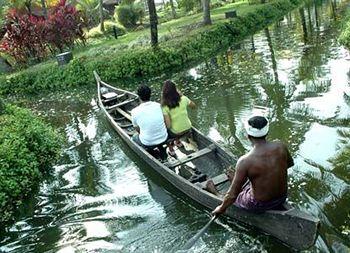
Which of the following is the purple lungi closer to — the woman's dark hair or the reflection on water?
the reflection on water

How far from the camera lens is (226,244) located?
6484 mm

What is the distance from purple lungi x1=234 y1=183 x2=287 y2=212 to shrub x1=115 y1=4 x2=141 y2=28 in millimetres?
28105

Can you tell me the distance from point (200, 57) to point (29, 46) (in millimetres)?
9752

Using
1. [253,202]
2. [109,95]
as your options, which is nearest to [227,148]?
[253,202]

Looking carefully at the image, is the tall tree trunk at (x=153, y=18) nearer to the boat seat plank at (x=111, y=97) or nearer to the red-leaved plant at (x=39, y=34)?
the red-leaved plant at (x=39, y=34)

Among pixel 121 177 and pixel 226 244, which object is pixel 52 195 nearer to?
pixel 121 177

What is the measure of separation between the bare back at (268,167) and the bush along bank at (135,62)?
47.3ft

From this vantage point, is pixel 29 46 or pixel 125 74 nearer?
pixel 125 74

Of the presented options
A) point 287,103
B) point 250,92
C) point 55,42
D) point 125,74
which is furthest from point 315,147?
point 55,42

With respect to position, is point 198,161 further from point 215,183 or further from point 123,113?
point 123,113

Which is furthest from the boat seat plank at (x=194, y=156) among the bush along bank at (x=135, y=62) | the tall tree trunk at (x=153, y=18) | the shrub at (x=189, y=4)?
the shrub at (x=189, y=4)

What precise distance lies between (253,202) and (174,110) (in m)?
3.19

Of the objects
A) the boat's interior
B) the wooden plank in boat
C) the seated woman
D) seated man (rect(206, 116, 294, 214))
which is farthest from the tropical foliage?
seated man (rect(206, 116, 294, 214))

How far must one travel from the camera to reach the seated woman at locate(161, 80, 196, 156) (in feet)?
27.6
